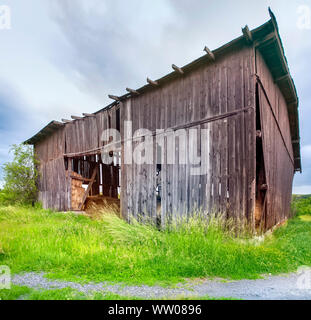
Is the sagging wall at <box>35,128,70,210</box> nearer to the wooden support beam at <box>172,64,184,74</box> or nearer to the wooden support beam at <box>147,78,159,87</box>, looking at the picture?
the wooden support beam at <box>147,78,159,87</box>

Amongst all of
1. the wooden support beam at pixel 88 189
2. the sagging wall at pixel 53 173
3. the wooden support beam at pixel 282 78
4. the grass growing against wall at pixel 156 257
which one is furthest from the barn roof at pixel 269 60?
the grass growing against wall at pixel 156 257

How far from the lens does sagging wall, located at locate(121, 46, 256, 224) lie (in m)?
6.00

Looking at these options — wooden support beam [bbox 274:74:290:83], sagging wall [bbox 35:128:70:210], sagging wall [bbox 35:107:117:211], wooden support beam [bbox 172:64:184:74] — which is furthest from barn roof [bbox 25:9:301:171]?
sagging wall [bbox 35:128:70:210]

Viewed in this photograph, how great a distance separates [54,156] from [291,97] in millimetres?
14083

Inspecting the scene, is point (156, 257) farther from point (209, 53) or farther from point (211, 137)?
point (209, 53)

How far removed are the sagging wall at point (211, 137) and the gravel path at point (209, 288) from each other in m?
2.18

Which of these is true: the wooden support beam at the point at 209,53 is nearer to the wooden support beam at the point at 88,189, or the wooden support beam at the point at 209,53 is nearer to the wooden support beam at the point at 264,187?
the wooden support beam at the point at 264,187

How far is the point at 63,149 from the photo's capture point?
13258 mm

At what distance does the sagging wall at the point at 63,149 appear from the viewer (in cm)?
1128

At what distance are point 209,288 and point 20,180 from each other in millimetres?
16554

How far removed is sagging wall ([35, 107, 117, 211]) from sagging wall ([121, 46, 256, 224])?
3424 millimetres

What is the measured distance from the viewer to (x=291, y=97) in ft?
37.1

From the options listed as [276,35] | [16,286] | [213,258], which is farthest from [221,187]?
[16,286]
